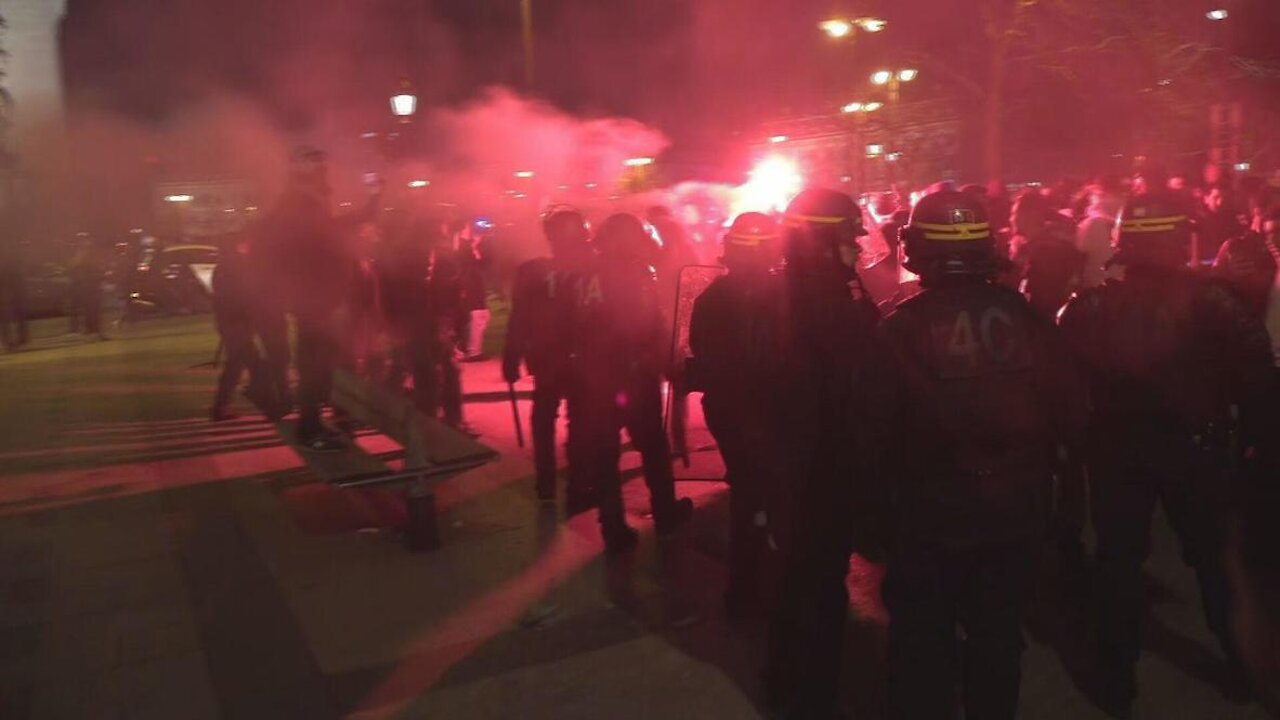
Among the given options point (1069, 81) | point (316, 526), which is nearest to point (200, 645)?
point (316, 526)

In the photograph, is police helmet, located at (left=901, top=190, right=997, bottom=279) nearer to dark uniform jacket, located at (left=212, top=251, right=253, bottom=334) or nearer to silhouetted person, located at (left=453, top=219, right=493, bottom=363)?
silhouetted person, located at (left=453, top=219, right=493, bottom=363)

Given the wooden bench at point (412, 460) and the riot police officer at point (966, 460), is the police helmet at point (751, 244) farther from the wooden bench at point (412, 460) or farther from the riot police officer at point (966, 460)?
the wooden bench at point (412, 460)

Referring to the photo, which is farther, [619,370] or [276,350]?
[276,350]

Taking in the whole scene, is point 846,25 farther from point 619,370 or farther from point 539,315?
point 619,370

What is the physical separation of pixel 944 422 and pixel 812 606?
943mm

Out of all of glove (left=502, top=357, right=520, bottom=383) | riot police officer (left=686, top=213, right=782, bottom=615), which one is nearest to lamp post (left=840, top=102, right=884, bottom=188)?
glove (left=502, top=357, right=520, bottom=383)

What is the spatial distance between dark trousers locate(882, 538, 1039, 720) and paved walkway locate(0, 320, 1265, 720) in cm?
84

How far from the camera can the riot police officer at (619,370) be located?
5.20 metres

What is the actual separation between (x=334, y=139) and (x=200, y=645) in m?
4.42

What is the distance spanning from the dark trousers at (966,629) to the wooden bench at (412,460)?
3074 millimetres

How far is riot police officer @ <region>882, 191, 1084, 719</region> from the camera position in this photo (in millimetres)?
2754

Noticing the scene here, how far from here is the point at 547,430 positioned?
243 inches

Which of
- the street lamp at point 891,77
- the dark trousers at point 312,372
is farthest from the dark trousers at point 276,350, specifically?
the street lamp at point 891,77

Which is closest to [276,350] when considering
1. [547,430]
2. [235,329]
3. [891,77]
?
[235,329]
